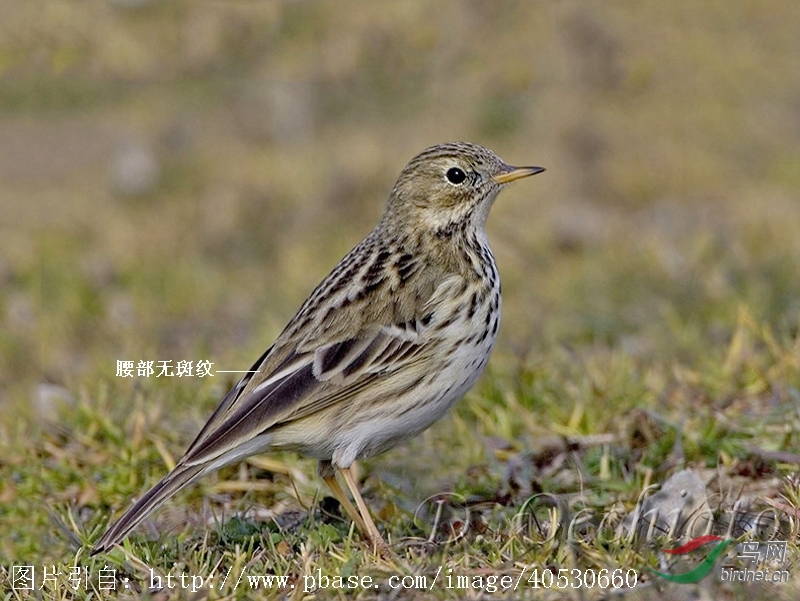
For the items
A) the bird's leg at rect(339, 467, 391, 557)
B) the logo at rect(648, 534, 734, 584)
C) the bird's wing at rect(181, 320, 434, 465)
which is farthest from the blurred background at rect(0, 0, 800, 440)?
the logo at rect(648, 534, 734, 584)

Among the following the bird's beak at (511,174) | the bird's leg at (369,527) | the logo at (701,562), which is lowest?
the logo at (701,562)

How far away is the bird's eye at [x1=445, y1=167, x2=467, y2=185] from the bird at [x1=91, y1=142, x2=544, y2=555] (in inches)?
18.9

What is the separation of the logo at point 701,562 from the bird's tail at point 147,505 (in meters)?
1.63

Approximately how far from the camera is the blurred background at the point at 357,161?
28.5ft

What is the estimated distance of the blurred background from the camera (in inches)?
342

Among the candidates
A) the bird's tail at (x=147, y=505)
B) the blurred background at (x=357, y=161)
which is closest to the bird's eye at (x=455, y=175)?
the bird's tail at (x=147, y=505)

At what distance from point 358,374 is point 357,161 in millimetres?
8979

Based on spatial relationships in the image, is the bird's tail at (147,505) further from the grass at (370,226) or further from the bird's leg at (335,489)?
the bird's leg at (335,489)

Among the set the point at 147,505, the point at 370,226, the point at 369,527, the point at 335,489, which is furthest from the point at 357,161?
the point at 147,505

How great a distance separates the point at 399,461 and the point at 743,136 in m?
11.4

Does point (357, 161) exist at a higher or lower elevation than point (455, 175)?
higher

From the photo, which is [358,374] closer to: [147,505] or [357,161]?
[147,505]

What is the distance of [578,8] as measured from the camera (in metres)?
16.9

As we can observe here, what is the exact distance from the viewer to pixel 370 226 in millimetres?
12219
